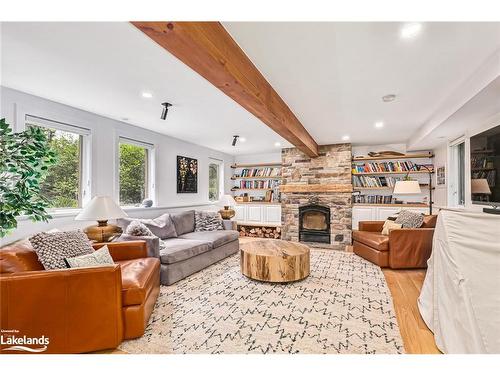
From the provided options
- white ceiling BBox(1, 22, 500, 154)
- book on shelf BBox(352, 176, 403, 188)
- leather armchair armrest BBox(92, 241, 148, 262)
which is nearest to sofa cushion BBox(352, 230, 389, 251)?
book on shelf BBox(352, 176, 403, 188)

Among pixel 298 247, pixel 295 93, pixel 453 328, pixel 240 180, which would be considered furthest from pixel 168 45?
pixel 240 180

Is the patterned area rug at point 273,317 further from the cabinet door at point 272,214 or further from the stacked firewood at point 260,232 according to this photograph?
the cabinet door at point 272,214

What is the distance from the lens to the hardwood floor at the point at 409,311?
182 cm

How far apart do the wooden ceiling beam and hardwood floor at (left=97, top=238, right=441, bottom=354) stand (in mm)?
2057

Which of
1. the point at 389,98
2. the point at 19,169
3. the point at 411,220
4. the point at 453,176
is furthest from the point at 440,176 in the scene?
the point at 19,169

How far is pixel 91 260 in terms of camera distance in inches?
81.9

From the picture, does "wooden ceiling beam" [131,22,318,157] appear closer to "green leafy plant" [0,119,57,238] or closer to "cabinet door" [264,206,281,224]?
"green leafy plant" [0,119,57,238]

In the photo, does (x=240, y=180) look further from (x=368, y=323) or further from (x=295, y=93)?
(x=368, y=323)

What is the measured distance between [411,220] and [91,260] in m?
4.28

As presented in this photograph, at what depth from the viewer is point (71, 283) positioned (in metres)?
1.71

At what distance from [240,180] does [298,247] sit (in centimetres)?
376

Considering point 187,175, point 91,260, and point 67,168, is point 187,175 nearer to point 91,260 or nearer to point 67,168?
point 67,168

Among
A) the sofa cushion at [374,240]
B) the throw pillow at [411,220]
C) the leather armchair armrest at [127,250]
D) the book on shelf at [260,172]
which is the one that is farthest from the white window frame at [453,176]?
the leather armchair armrest at [127,250]

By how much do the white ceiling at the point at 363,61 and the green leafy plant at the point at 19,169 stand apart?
1711 mm
